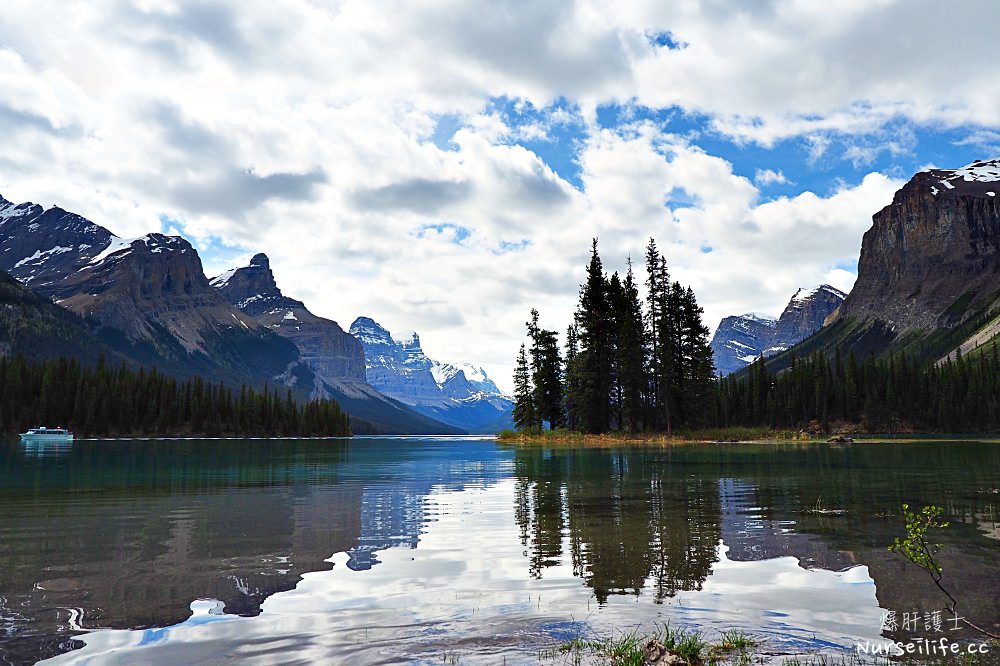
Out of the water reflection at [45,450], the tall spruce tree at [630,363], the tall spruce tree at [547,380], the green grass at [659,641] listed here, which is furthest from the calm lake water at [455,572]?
the tall spruce tree at [547,380]

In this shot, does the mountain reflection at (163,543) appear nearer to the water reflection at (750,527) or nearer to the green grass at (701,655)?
the water reflection at (750,527)

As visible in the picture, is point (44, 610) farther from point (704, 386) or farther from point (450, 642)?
point (704, 386)

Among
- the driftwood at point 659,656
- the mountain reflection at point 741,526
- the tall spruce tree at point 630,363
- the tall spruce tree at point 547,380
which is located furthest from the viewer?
the tall spruce tree at point 547,380

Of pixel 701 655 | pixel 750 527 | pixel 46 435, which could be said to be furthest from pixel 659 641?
pixel 46 435

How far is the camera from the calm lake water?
9375mm

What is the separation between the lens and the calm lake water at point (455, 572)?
369 inches

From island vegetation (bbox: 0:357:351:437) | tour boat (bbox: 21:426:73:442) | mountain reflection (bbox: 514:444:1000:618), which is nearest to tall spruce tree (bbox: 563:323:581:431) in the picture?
mountain reflection (bbox: 514:444:1000:618)

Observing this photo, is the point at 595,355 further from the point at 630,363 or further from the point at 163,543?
the point at 163,543

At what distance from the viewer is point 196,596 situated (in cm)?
1167

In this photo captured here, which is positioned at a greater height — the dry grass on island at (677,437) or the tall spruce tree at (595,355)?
the tall spruce tree at (595,355)

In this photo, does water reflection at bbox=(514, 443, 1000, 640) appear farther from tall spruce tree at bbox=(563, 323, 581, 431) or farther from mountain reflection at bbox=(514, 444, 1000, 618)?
tall spruce tree at bbox=(563, 323, 581, 431)

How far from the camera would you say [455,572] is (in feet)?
45.7

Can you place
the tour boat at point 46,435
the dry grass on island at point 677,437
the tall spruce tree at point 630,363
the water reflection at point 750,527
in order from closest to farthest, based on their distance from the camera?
1. the water reflection at point 750,527
2. the dry grass on island at point 677,437
3. the tall spruce tree at point 630,363
4. the tour boat at point 46,435

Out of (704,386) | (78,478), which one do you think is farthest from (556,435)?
(78,478)
